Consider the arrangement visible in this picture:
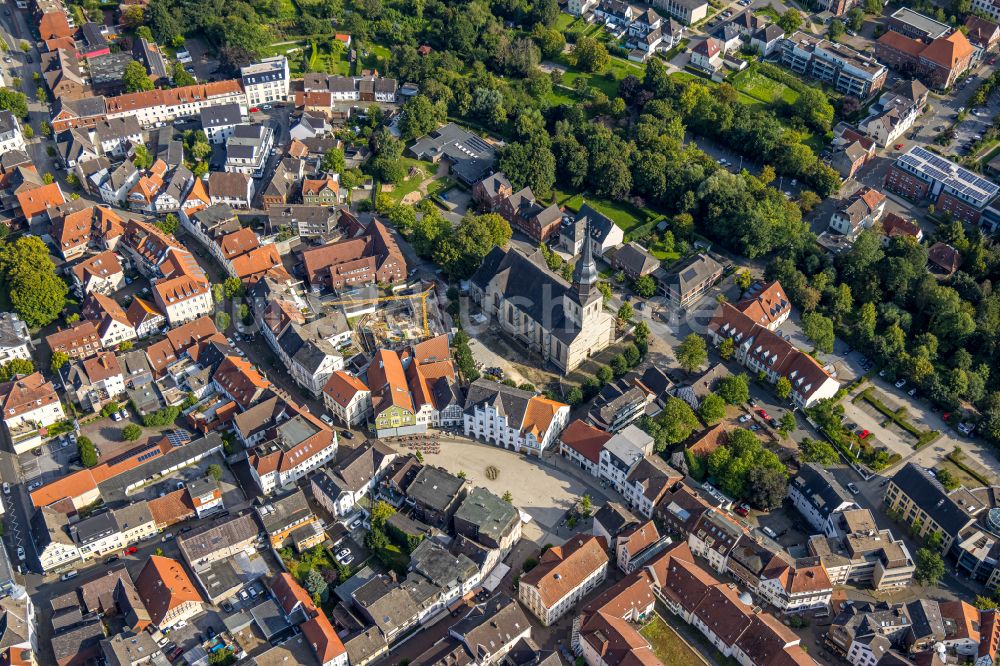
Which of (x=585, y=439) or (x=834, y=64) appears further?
(x=834, y=64)

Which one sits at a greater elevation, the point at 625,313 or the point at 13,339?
the point at 13,339

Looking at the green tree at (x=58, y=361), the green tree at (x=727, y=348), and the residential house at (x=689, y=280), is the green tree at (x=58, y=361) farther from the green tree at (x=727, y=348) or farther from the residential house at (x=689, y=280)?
the green tree at (x=727, y=348)

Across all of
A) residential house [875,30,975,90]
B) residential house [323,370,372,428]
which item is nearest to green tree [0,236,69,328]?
residential house [323,370,372,428]

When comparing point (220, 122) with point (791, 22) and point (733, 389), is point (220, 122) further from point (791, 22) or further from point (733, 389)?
point (791, 22)

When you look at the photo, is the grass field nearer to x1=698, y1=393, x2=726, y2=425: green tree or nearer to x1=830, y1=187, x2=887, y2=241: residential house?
x1=830, y1=187, x2=887, y2=241: residential house

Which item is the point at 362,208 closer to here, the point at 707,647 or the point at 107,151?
the point at 107,151

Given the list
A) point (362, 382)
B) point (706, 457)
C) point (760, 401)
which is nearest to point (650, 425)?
point (706, 457)

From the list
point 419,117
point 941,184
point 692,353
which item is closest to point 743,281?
point 692,353

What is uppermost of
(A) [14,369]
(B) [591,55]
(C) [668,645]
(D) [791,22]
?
(D) [791,22]
